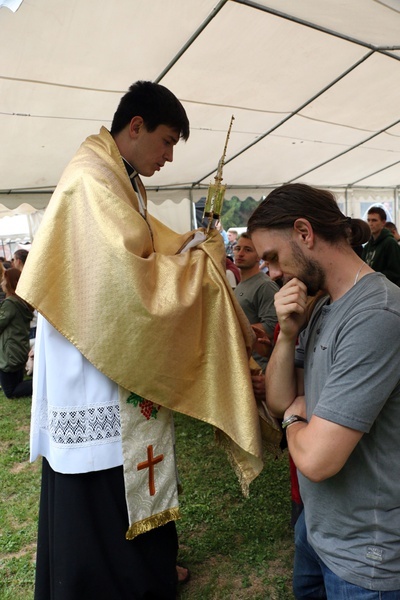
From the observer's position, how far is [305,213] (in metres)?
1.26

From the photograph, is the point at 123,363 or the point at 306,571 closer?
the point at 123,363

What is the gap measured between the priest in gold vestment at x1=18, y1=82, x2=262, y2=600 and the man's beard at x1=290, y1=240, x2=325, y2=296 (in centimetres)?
33

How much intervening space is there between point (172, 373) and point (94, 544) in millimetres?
758

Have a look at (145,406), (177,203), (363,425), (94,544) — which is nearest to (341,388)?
(363,425)

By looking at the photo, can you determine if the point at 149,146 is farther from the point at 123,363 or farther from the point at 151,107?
the point at 123,363

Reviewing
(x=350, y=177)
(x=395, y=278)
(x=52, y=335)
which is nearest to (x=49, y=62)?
(x=52, y=335)

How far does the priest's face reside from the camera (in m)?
1.79

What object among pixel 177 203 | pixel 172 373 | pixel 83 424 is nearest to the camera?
pixel 172 373

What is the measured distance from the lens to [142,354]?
1446 mm

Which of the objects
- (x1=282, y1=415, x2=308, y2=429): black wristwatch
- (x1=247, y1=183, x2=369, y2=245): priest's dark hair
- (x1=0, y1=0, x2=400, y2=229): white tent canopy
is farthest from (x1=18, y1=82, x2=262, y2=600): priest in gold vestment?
(x1=0, y1=0, x2=400, y2=229): white tent canopy

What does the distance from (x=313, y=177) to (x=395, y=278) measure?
386 cm

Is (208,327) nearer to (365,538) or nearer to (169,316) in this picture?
(169,316)

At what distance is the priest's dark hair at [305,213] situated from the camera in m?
1.26

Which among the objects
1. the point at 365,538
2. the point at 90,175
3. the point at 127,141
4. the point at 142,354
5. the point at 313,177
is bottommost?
the point at 365,538
